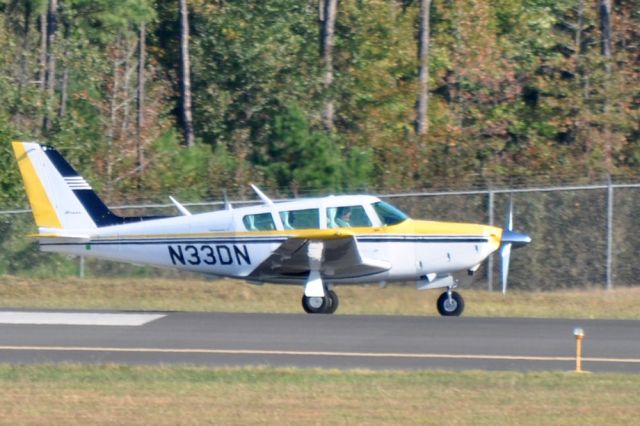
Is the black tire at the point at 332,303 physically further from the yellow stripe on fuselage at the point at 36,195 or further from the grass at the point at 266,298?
the yellow stripe on fuselage at the point at 36,195

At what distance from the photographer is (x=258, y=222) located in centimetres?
2017

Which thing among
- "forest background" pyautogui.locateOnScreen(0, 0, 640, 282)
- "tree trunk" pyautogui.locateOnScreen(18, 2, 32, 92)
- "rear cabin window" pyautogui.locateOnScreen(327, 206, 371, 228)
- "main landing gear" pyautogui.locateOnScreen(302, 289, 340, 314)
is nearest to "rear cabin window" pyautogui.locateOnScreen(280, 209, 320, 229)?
"rear cabin window" pyautogui.locateOnScreen(327, 206, 371, 228)

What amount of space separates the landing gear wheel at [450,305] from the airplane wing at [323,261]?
1.01 metres

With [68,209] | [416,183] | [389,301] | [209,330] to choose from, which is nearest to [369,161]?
[416,183]

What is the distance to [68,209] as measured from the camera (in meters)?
20.5

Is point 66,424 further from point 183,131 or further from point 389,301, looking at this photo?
point 183,131

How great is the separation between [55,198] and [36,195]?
32cm

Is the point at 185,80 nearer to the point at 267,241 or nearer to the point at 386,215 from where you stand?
the point at 267,241

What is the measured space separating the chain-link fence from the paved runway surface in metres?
7.57

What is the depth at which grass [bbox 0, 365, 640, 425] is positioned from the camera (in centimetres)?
1087

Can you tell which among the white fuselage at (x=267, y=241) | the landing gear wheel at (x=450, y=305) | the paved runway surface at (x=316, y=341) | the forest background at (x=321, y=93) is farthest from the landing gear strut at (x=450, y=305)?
the forest background at (x=321, y=93)

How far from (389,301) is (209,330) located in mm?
6459

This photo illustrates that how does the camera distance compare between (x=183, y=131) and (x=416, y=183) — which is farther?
(x=183, y=131)

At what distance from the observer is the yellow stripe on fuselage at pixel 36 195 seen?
20.5m
